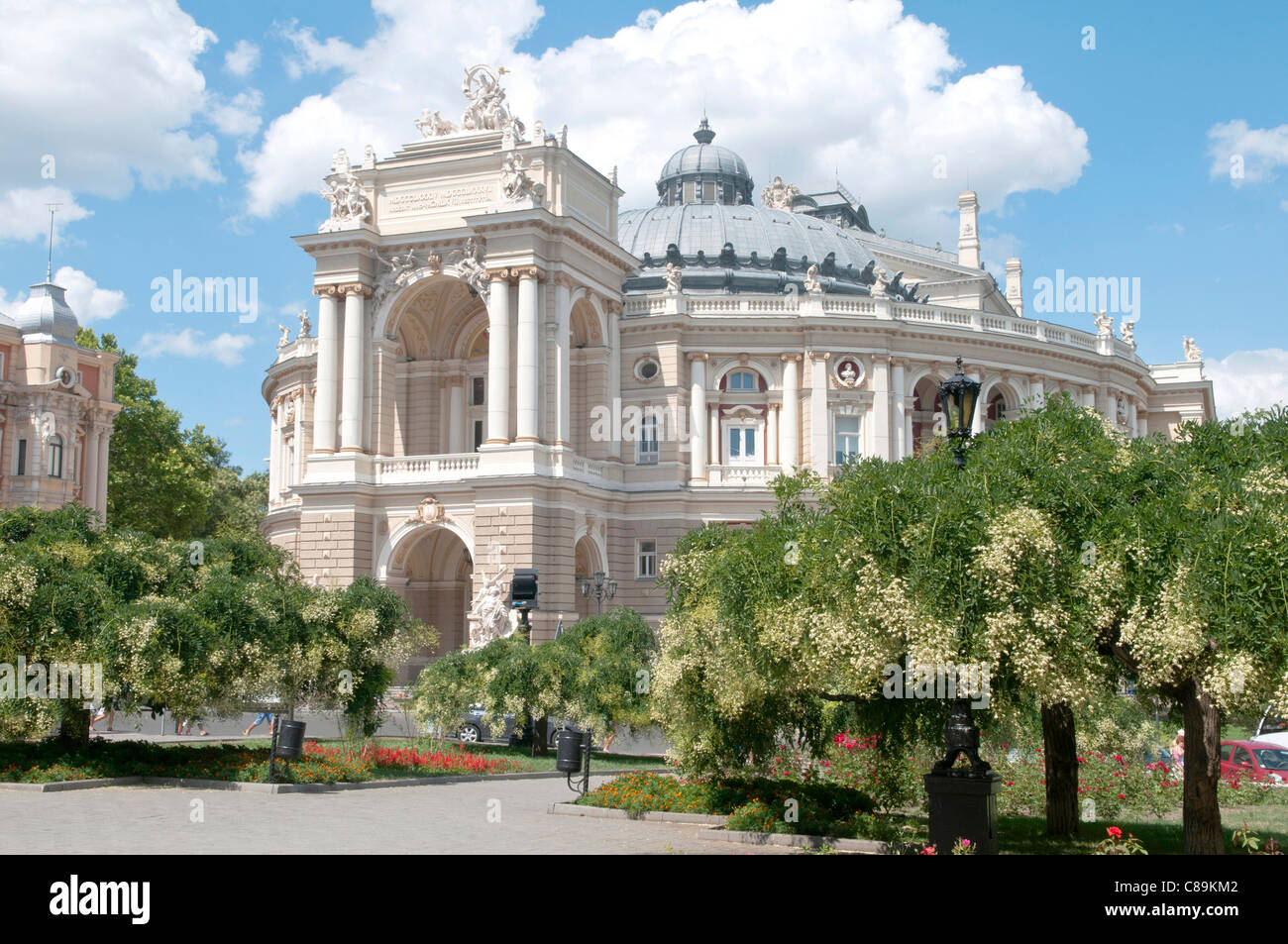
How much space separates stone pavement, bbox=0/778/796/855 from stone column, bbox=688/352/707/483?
32382mm

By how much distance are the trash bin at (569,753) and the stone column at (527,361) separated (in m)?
25.1

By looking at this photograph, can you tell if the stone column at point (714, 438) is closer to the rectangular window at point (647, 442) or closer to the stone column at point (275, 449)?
the rectangular window at point (647, 442)

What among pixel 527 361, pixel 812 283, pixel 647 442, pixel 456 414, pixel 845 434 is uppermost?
pixel 812 283

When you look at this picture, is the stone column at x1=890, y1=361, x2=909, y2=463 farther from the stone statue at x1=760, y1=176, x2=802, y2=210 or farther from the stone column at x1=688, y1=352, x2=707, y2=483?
the stone statue at x1=760, y1=176, x2=802, y2=210

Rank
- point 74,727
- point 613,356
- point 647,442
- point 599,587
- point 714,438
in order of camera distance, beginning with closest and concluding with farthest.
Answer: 1. point 74,727
2. point 599,587
3. point 613,356
4. point 647,442
5. point 714,438

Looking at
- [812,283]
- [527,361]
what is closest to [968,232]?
[812,283]

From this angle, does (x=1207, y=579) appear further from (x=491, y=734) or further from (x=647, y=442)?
(x=647, y=442)

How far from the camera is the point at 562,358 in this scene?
48.9 metres

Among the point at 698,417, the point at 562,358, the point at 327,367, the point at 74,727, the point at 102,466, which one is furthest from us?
the point at 102,466

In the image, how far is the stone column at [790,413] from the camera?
56.1 m

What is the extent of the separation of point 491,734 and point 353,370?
22.3 metres

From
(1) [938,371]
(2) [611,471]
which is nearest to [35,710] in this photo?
(2) [611,471]

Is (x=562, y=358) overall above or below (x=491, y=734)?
above
